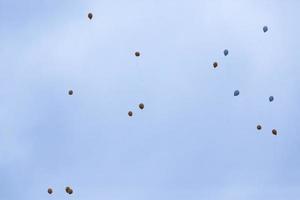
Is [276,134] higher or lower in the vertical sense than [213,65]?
lower

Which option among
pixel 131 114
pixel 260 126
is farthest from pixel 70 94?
pixel 260 126

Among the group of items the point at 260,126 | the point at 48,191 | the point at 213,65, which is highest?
the point at 213,65

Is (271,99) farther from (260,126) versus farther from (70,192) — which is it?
(70,192)

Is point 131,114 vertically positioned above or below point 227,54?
below

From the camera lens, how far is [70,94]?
2531 cm

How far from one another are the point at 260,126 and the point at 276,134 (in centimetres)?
113

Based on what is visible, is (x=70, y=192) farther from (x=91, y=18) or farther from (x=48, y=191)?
(x=91, y=18)

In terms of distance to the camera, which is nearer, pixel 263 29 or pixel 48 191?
pixel 263 29

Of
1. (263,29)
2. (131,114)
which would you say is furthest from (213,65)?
(131,114)

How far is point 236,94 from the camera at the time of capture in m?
25.7

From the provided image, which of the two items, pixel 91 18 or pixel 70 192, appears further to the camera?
pixel 70 192

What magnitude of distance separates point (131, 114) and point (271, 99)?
20.6 ft

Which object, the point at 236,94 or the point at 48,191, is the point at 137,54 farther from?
the point at 48,191

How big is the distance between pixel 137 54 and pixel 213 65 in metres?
3.35
